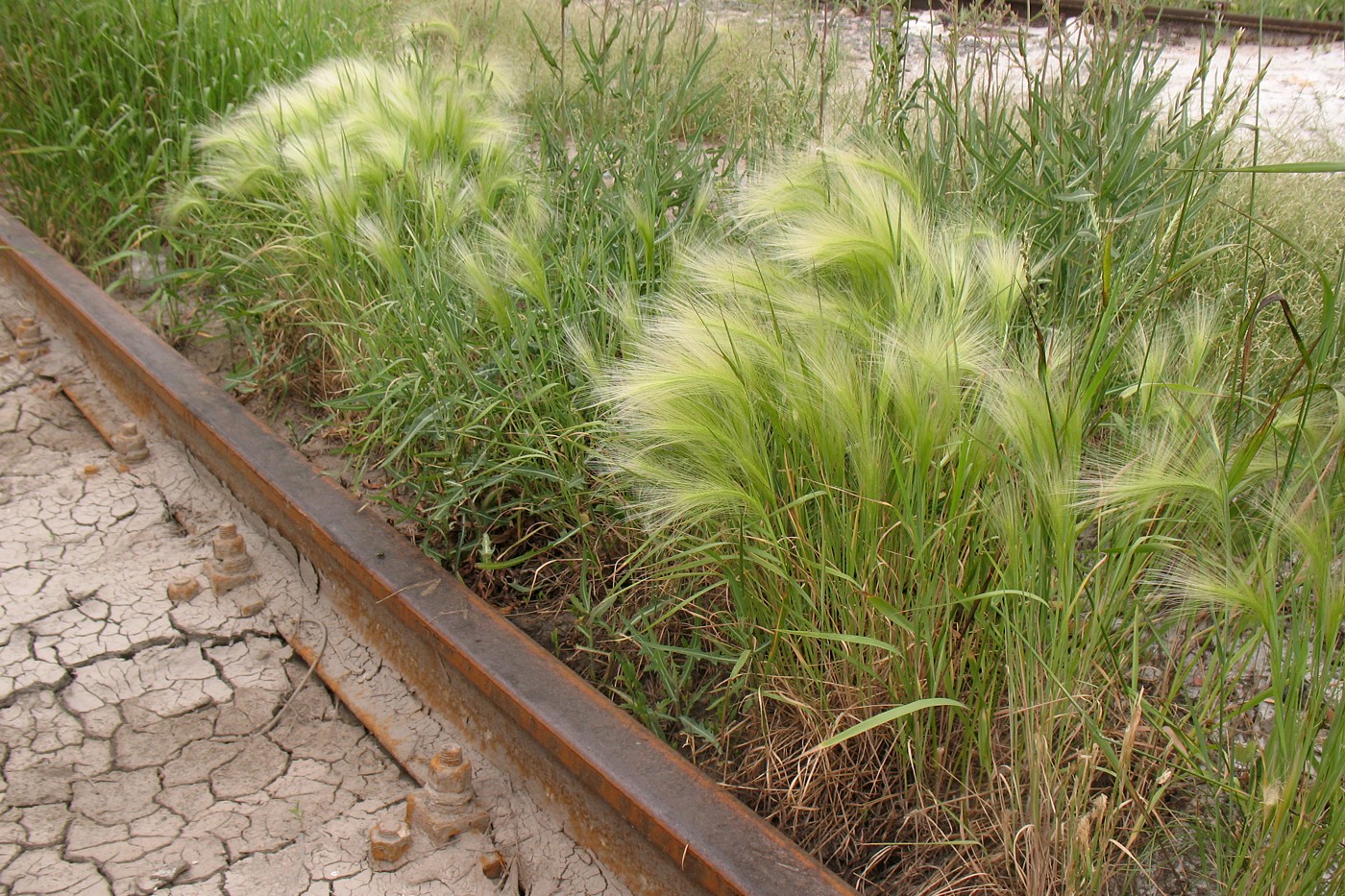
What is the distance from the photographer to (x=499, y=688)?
2.05m

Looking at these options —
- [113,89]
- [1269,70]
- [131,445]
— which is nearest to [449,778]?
[131,445]

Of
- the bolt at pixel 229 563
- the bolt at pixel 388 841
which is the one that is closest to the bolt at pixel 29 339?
the bolt at pixel 229 563

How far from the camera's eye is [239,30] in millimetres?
4199

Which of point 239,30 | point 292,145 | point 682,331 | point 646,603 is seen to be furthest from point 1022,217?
point 239,30

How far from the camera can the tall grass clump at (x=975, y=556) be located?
5.09 ft

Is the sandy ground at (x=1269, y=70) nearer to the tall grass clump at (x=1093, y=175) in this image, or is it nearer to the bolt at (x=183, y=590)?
the tall grass clump at (x=1093, y=175)

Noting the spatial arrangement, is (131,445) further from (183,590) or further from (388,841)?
(388,841)

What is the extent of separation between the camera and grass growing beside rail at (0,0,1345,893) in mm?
1590

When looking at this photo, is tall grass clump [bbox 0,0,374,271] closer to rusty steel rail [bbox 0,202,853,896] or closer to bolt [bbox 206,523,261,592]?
rusty steel rail [bbox 0,202,853,896]

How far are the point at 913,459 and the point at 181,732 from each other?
5.11 feet

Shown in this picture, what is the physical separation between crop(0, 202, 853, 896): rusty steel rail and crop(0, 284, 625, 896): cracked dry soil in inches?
2.9

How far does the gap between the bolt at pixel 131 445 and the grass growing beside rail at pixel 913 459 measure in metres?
0.58

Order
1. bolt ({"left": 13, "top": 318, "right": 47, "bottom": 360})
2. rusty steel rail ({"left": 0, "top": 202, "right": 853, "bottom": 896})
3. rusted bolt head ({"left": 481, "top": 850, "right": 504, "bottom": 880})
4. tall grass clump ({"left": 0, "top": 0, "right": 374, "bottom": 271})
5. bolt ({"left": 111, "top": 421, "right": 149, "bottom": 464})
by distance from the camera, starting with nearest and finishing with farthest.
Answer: rusty steel rail ({"left": 0, "top": 202, "right": 853, "bottom": 896}) < rusted bolt head ({"left": 481, "top": 850, "right": 504, "bottom": 880}) < bolt ({"left": 111, "top": 421, "right": 149, "bottom": 464}) < bolt ({"left": 13, "top": 318, "right": 47, "bottom": 360}) < tall grass clump ({"left": 0, "top": 0, "right": 374, "bottom": 271})

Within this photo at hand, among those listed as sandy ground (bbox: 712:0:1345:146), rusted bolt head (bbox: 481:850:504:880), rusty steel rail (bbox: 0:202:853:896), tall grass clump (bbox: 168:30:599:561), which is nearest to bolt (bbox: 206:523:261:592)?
rusty steel rail (bbox: 0:202:853:896)
